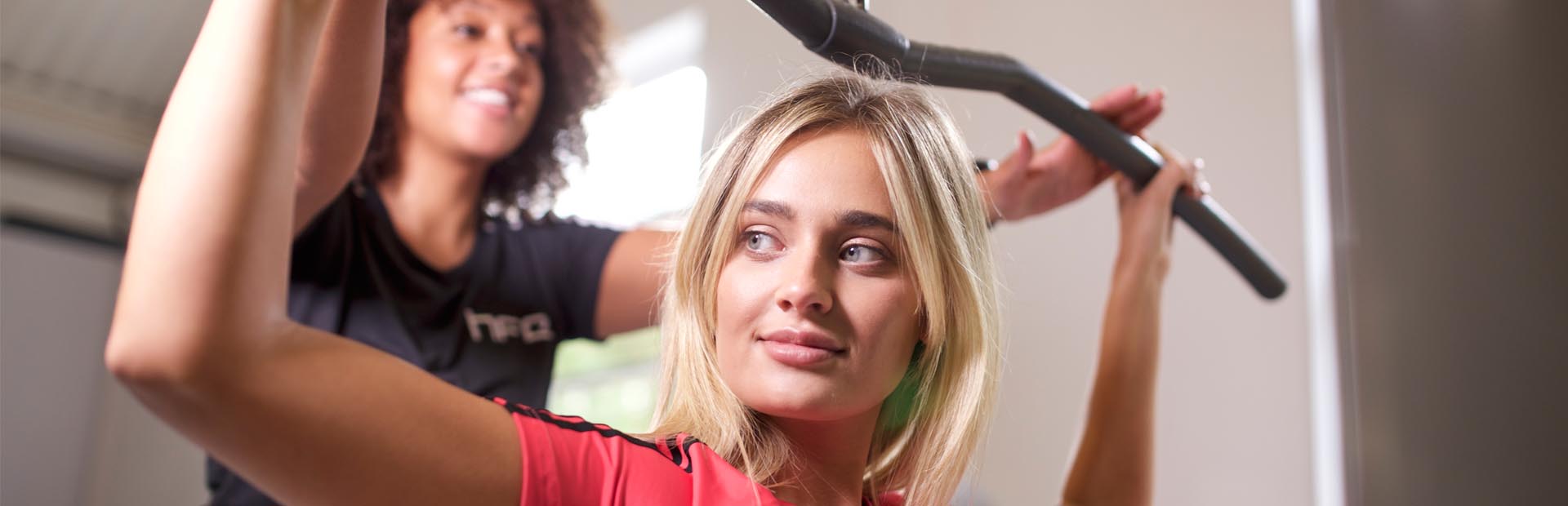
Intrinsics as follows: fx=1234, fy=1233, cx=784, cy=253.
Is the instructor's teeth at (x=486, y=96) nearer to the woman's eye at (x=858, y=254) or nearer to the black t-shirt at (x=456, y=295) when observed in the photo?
the black t-shirt at (x=456, y=295)

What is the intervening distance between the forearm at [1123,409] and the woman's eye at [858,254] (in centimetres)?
33

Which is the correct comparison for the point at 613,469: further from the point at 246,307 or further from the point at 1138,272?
the point at 1138,272

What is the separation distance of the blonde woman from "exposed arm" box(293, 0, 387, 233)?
4.3 inches

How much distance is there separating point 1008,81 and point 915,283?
0.20m

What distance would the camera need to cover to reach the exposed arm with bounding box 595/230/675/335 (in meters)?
0.84

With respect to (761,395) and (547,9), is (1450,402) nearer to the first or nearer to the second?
(761,395)

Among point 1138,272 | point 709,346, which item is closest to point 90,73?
point 709,346

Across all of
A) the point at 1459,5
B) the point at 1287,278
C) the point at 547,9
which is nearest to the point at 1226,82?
the point at 1287,278

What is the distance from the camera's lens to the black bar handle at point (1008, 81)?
1.59ft

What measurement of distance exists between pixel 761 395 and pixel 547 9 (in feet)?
1.59

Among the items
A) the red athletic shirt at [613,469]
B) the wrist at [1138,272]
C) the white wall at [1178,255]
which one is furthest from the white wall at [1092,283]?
the red athletic shirt at [613,469]

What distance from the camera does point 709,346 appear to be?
19.0 inches

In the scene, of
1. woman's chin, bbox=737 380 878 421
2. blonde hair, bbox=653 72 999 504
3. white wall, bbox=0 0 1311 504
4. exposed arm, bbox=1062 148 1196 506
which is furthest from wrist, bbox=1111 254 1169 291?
woman's chin, bbox=737 380 878 421

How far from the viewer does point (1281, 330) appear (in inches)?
39.3
